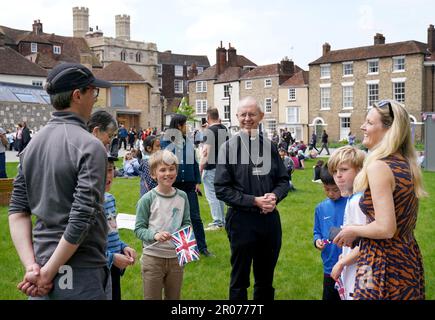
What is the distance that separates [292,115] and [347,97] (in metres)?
6.70

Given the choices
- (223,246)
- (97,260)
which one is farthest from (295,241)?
(97,260)

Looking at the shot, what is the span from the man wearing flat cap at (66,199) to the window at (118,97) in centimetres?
6463

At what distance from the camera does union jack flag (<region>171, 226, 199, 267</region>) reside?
504 cm

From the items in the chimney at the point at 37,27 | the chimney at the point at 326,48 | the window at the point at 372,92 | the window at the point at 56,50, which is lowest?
the window at the point at 372,92

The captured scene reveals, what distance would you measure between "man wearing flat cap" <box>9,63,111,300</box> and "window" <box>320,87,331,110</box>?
182 feet

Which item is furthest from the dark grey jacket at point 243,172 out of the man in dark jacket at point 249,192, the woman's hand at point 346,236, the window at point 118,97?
the window at point 118,97

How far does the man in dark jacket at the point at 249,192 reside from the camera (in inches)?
207

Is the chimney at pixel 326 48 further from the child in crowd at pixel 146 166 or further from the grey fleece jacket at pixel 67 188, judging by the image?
the grey fleece jacket at pixel 67 188

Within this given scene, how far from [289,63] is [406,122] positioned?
→ 2410 inches

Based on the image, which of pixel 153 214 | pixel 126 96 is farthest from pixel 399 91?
pixel 153 214

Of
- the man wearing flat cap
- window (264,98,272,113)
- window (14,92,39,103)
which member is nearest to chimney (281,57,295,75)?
window (264,98,272,113)

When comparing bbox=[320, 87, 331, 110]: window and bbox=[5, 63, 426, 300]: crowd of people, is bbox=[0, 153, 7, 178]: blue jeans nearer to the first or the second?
bbox=[5, 63, 426, 300]: crowd of people

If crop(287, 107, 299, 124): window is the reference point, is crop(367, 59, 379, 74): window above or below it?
above

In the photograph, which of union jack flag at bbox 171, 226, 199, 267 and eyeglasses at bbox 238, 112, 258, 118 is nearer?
union jack flag at bbox 171, 226, 199, 267
